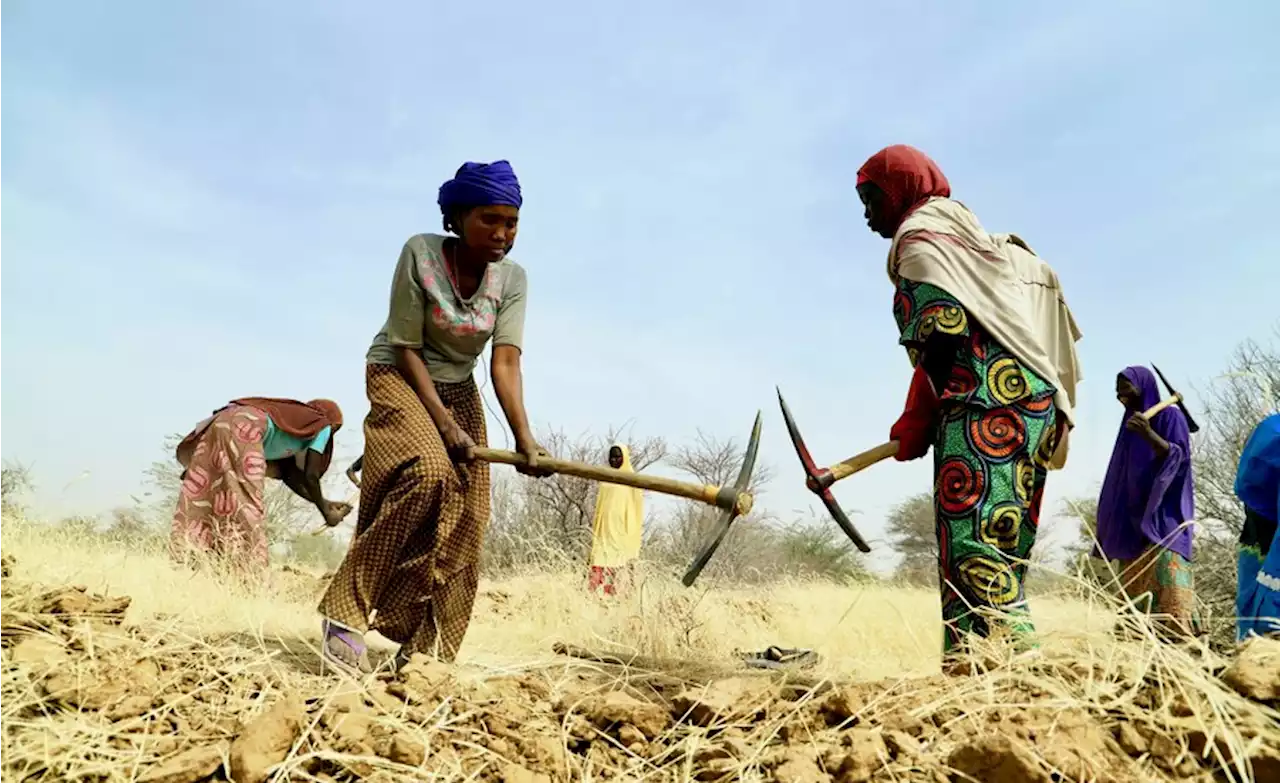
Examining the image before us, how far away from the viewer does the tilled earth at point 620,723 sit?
1.62 m

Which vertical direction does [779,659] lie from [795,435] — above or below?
below

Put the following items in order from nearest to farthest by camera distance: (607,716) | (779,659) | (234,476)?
(607,716), (779,659), (234,476)

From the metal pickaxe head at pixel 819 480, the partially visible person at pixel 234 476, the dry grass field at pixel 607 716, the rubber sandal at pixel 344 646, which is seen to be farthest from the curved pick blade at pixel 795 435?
the partially visible person at pixel 234 476

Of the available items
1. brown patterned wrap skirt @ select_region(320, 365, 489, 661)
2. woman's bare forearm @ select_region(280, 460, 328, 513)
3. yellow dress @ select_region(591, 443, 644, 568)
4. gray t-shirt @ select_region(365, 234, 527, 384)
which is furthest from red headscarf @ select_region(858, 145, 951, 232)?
woman's bare forearm @ select_region(280, 460, 328, 513)

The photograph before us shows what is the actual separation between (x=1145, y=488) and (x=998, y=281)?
385 cm

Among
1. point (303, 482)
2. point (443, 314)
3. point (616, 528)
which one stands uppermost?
point (443, 314)

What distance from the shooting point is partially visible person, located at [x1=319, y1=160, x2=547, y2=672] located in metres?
3.10

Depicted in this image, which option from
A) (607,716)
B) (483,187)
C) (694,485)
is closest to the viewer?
(607,716)

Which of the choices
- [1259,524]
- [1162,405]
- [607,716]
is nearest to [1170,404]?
[1162,405]

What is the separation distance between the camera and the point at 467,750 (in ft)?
6.88

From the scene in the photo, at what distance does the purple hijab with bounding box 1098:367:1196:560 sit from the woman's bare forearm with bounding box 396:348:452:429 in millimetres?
4668

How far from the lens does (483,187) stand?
3391 millimetres

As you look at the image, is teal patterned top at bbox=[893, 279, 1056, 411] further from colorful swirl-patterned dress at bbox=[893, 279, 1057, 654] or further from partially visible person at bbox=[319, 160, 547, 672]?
partially visible person at bbox=[319, 160, 547, 672]

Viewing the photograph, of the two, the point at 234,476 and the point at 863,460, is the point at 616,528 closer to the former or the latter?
the point at 234,476
